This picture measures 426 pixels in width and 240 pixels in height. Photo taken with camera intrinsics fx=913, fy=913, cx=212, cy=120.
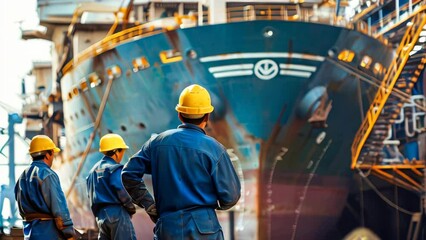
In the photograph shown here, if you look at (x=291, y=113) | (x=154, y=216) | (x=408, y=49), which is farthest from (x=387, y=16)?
(x=154, y=216)

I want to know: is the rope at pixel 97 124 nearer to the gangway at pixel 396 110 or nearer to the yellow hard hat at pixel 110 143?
the gangway at pixel 396 110

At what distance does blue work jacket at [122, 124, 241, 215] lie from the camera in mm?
4621

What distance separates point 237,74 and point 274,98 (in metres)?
0.88

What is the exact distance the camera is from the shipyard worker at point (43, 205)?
21.9ft

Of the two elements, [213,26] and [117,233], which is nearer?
[117,233]

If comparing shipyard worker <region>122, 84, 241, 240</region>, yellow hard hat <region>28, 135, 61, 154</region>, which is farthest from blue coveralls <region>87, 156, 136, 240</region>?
shipyard worker <region>122, 84, 241, 240</region>

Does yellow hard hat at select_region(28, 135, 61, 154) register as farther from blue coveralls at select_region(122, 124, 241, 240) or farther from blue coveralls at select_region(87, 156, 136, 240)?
blue coveralls at select_region(122, 124, 241, 240)

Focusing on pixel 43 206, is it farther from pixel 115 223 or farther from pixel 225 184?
pixel 225 184

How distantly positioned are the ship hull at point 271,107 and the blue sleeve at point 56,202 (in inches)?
398

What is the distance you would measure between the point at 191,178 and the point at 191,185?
→ 37 millimetres

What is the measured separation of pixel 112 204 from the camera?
7.42 meters

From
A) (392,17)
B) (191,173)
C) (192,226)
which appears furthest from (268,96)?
(192,226)

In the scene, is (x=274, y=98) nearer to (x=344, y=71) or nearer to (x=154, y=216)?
(x=344, y=71)

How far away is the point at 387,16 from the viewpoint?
80.1ft
